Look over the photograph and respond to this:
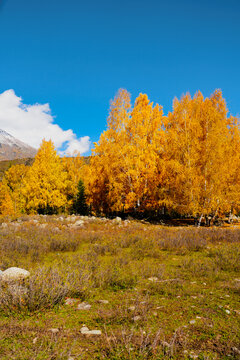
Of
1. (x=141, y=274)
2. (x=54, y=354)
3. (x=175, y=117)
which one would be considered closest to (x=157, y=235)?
(x=141, y=274)

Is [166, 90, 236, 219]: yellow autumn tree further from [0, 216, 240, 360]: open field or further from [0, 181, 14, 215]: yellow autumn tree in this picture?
[0, 181, 14, 215]: yellow autumn tree

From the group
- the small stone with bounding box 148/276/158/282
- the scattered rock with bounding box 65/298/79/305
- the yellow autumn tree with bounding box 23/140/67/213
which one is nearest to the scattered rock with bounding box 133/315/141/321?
the scattered rock with bounding box 65/298/79/305

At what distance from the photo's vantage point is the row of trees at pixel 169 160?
14.7 metres

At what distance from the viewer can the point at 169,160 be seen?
17625 millimetres

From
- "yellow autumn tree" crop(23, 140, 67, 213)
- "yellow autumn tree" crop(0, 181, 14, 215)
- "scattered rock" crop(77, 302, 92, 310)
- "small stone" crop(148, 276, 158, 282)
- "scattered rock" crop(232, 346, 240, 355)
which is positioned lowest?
"yellow autumn tree" crop(0, 181, 14, 215)

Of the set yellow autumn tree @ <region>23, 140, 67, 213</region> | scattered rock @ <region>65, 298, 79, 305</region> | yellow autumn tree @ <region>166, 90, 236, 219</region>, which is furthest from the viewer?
yellow autumn tree @ <region>23, 140, 67, 213</region>

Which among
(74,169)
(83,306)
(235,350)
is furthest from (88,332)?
(74,169)

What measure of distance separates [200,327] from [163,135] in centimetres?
1602

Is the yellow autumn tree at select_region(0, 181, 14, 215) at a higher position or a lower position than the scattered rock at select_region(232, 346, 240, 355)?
lower

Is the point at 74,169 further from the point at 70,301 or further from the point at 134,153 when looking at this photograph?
the point at 70,301

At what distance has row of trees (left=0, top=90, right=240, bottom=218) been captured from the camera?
14695 mm

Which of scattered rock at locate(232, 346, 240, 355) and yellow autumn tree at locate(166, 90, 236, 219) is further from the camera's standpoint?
yellow autumn tree at locate(166, 90, 236, 219)

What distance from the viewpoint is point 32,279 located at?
12.1ft

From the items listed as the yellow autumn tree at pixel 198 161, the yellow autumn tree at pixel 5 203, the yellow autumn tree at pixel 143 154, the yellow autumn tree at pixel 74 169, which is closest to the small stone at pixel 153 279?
the yellow autumn tree at pixel 198 161
